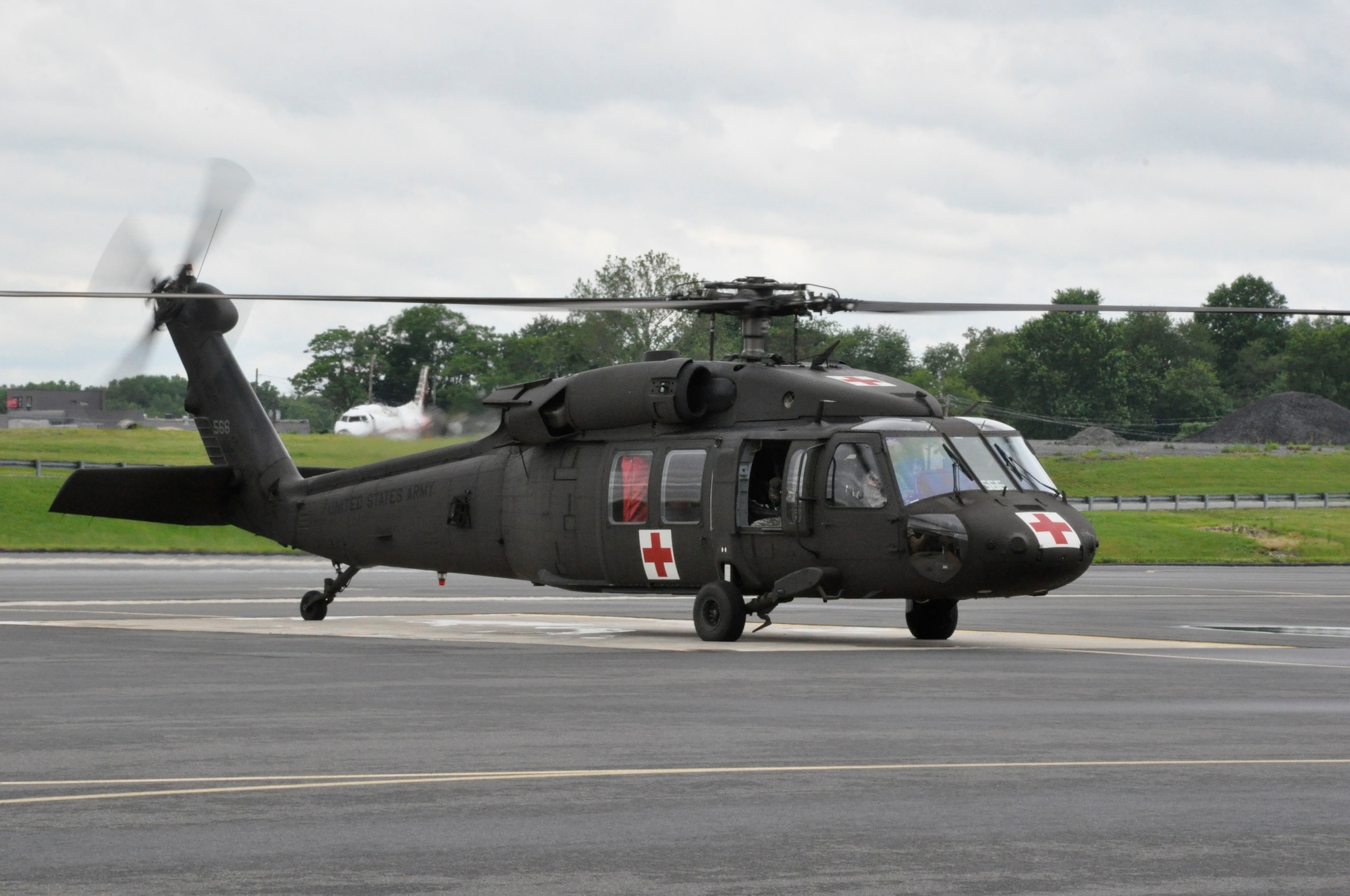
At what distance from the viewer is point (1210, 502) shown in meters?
80.9

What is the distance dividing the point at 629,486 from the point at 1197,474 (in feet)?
285

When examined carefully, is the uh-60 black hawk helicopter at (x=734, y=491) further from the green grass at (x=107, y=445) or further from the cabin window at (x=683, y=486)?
the green grass at (x=107, y=445)

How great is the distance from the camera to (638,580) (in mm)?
23328

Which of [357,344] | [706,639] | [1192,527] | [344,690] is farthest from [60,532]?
[357,344]

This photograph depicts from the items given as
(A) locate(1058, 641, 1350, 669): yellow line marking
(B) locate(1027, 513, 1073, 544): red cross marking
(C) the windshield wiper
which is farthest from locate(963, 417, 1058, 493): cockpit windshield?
(A) locate(1058, 641, 1350, 669): yellow line marking

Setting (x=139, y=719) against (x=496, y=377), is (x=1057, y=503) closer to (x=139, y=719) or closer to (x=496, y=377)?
(x=139, y=719)

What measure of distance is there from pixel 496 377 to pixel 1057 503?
9283 centimetres

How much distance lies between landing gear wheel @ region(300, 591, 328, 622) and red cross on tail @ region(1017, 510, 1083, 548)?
37.9 ft

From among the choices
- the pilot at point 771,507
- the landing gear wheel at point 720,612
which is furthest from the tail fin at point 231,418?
the pilot at point 771,507

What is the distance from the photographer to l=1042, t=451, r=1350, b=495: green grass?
328 feet

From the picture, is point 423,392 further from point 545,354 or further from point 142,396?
point 142,396

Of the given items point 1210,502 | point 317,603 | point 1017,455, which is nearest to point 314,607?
point 317,603

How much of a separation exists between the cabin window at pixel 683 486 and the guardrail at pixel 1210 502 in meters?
51.4

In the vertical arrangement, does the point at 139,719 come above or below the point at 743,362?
below
